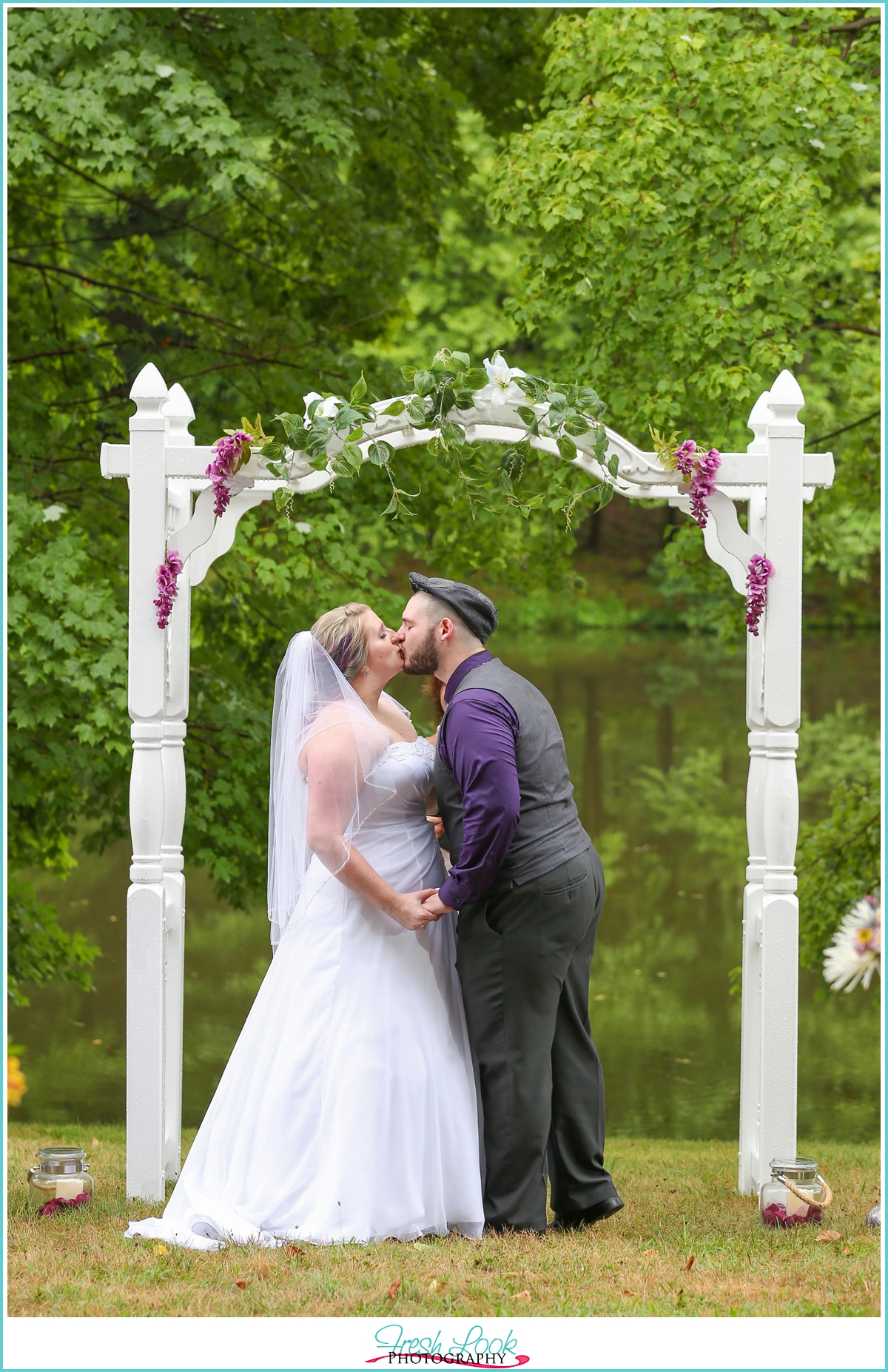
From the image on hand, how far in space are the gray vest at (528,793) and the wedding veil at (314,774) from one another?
0.26 metres

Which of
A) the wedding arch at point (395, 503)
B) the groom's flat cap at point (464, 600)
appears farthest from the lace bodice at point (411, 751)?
the wedding arch at point (395, 503)

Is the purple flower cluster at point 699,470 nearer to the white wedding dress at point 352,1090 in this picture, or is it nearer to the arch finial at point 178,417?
the white wedding dress at point 352,1090

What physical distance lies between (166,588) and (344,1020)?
167cm

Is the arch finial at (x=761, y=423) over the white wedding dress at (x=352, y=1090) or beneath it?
over

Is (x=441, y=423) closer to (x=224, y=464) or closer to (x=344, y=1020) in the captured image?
(x=224, y=464)

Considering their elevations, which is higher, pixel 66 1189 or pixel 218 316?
pixel 218 316

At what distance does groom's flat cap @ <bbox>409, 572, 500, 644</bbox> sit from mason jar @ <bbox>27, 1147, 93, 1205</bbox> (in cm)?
241


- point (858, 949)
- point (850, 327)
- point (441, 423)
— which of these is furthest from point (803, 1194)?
point (850, 327)

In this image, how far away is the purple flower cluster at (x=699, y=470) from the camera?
16.0ft

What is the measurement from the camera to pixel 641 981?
39.6ft

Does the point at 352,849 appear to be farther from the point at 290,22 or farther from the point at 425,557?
the point at 290,22

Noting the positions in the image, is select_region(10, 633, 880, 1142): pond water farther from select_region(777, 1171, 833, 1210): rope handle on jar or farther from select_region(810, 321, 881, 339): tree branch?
select_region(810, 321, 881, 339): tree branch

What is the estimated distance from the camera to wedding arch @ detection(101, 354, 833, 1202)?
4855 millimetres

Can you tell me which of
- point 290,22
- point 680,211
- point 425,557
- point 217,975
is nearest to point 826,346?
point 680,211
